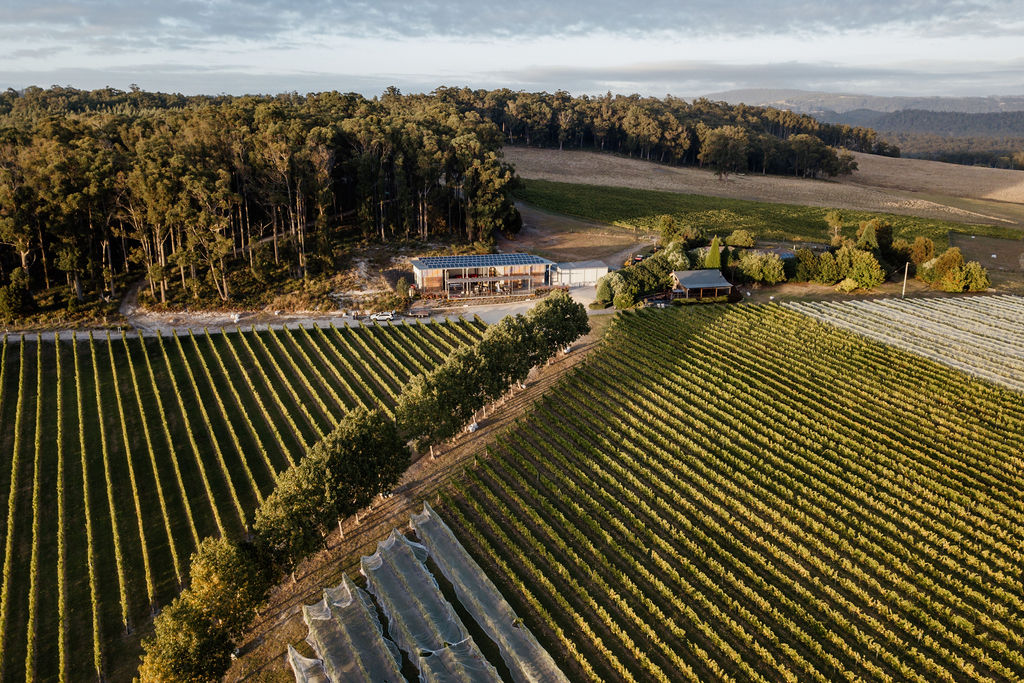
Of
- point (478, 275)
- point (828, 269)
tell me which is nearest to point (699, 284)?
point (828, 269)

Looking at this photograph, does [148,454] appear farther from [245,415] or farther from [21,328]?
[21,328]

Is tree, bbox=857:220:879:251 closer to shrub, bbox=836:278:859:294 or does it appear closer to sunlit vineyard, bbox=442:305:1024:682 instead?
shrub, bbox=836:278:859:294

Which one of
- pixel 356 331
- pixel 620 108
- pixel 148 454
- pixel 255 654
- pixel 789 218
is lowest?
pixel 255 654

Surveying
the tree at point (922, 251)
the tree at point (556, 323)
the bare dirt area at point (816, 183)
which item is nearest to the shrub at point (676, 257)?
the tree at point (556, 323)

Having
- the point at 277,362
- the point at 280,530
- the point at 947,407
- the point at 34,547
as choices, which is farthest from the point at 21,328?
the point at 947,407

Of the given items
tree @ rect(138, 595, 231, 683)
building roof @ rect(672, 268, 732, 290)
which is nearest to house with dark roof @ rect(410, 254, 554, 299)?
building roof @ rect(672, 268, 732, 290)

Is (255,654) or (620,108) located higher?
(620,108)
